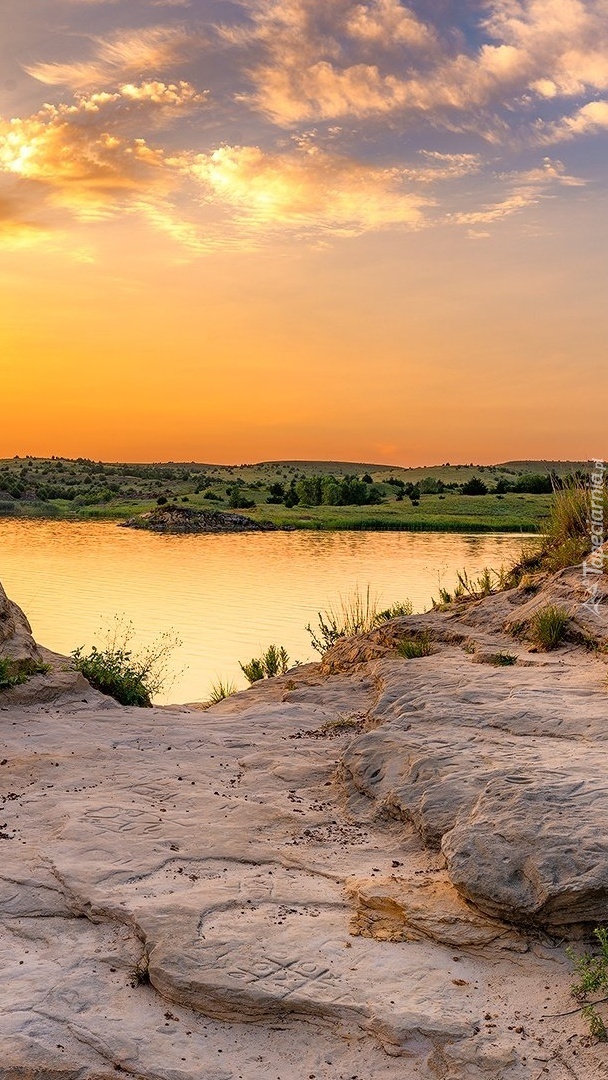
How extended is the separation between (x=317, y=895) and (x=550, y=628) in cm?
653

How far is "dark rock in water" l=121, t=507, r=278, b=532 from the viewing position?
54438mm

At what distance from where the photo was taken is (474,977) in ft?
15.8

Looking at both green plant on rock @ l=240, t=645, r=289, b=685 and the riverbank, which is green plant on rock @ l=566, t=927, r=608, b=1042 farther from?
the riverbank

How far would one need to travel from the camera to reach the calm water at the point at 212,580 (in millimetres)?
19906

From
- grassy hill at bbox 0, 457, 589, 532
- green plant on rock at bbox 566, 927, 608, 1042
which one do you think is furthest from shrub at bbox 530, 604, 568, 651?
grassy hill at bbox 0, 457, 589, 532

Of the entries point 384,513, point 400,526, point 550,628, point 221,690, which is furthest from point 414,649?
point 384,513

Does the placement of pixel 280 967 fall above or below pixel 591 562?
below

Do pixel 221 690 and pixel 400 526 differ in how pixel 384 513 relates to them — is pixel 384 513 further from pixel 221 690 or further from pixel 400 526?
pixel 221 690

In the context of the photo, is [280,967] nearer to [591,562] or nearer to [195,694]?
[591,562]

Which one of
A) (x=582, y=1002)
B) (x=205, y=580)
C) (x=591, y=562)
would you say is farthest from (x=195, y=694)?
(x=205, y=580)

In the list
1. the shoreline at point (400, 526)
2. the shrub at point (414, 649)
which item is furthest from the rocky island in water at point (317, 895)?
the shoreline at point (400, 526)

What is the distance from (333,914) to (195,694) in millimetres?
10677

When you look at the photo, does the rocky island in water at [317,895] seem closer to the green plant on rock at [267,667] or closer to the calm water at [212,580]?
the green plant on rock at [267,667]

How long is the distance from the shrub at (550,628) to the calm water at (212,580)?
6.36 meters
